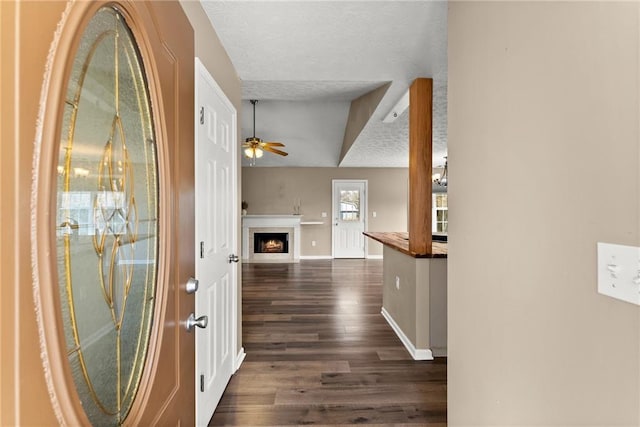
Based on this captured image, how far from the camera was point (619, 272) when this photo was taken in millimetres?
687

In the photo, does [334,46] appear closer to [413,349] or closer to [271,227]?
[413,349]

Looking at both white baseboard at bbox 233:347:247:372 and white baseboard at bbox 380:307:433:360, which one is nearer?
white baseboard at bbox 233:347:247:372

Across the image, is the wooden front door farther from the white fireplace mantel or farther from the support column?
the white fireplace mantel

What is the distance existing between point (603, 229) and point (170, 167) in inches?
44.0

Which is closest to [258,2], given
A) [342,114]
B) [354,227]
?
[342,114]

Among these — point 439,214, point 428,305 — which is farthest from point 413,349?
point 439,214

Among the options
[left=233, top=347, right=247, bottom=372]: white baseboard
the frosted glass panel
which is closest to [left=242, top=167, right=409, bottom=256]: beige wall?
the frosted glass panel

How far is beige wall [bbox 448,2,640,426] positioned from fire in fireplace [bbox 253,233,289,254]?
21.8 ft

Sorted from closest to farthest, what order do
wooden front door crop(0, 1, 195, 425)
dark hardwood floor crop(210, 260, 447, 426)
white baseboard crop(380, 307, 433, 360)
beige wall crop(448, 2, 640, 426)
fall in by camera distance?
wooden front door crop(0, 1, 195, 425), beige wall crop(448, 2, 640, 426), dark hardwood floor crop(210, 260, 447, 426), white baseboard crop(380, 307, 433, 360)

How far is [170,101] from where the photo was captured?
965mm

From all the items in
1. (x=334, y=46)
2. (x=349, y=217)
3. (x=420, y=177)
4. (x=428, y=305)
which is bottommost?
(x=428, y=305)

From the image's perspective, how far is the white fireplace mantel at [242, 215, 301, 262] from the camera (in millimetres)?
7688

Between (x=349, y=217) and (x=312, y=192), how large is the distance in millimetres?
1143

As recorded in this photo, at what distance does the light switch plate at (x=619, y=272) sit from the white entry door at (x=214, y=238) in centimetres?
150
